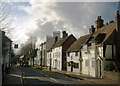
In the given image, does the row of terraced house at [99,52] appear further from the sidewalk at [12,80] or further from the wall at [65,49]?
the sidewalk at [12,80]

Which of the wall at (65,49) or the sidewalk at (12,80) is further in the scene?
the wall at (65,49)

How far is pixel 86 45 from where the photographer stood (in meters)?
28.8

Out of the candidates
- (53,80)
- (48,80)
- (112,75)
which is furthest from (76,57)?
(48,80)

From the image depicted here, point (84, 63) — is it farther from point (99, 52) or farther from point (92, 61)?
point (99, 52)

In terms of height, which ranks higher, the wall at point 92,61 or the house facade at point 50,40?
the house facade at point 50,40

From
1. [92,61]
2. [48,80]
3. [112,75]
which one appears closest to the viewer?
[48,80]

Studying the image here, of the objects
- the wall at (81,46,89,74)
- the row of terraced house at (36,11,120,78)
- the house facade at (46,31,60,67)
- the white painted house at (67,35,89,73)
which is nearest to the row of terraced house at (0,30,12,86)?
the row of terraced house at (36,11,120,78)

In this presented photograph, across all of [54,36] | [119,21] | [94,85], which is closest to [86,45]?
[119,21]

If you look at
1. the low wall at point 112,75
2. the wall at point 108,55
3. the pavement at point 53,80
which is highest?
the wall at point 108,55

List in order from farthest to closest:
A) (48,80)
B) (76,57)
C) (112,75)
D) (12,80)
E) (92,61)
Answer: (76,57)
(92,61)
(112,75)
(48,80)
(12,80)

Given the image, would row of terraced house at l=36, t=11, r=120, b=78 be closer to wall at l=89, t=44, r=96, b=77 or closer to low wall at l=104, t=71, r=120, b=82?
wall at l=89, t=44, r=96, b=77

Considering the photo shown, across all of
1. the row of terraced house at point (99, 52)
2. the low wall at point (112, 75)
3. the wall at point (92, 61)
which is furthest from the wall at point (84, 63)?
the low wall at point (112, 75)

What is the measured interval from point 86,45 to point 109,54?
642 centimetres

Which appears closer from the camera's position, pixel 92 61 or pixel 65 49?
pixel 92 61
